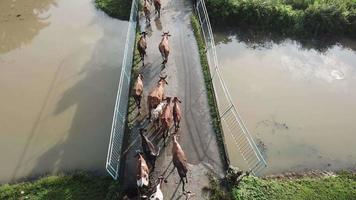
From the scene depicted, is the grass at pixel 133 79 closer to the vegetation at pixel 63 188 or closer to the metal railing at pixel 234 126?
the vegetation at pixel 63 188

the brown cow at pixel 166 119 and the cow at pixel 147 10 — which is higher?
the cow at pixel 147 10

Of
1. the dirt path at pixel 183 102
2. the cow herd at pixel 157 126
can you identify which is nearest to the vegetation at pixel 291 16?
the dirt path at pixel 183 102

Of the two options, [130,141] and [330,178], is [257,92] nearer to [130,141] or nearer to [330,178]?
[330,178]

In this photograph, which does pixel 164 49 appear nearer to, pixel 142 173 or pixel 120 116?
pixel 120 116

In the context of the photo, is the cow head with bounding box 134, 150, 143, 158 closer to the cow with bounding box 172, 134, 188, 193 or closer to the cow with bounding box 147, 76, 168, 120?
the cow with bounding box 172, 134, 188, 193

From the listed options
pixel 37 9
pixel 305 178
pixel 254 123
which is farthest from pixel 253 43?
pixel 37 9

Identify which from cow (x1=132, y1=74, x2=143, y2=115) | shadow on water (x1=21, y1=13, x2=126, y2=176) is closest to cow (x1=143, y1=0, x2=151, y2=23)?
shadow on water (x1=21, y1=13, x2=126, y2=176)
